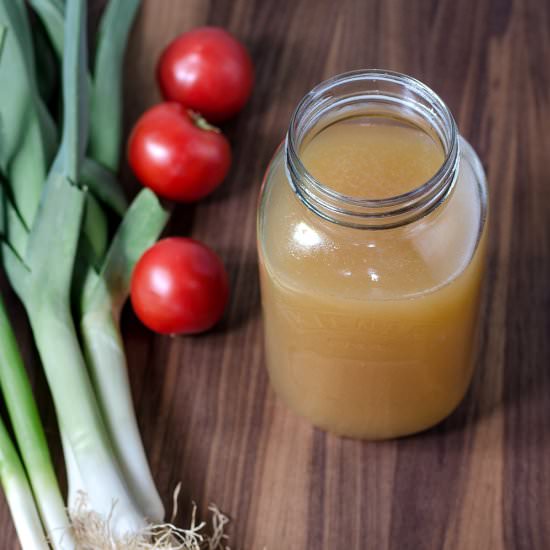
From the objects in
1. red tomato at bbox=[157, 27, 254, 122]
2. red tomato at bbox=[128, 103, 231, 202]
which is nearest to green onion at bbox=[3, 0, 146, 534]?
red tomato at bbox=[128, 103, 231, 202]

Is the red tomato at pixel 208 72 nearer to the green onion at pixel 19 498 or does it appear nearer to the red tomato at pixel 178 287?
the red tomato at pixel 178 287

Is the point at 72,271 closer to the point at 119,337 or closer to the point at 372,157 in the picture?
the point at 119,337

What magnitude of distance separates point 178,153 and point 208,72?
0.57 ft

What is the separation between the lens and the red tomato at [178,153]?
5.10 ft

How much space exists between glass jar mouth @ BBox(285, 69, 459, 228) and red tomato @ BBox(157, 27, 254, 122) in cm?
49

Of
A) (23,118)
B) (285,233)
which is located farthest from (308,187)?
(23,118)

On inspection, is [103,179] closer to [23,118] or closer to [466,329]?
[23,118]

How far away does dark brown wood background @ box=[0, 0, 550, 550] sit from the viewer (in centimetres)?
138

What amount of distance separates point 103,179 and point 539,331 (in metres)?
0.70

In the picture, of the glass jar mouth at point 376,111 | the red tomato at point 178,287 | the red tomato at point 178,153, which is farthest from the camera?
the red tomato at point 178,153

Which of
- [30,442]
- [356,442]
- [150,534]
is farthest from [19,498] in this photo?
[356,442]

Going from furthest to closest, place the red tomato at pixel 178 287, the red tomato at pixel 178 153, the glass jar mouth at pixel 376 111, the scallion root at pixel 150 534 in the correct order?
the red tomato at pixel 178 153
the red tomato at pixel 178 287
the scallion root at pixel 150 534
the glass jar mouth at pixel 376 111

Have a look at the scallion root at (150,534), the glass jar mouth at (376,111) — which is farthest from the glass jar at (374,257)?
the scallion root at (150,534)

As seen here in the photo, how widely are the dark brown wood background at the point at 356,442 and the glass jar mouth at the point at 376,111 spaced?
453 mm
